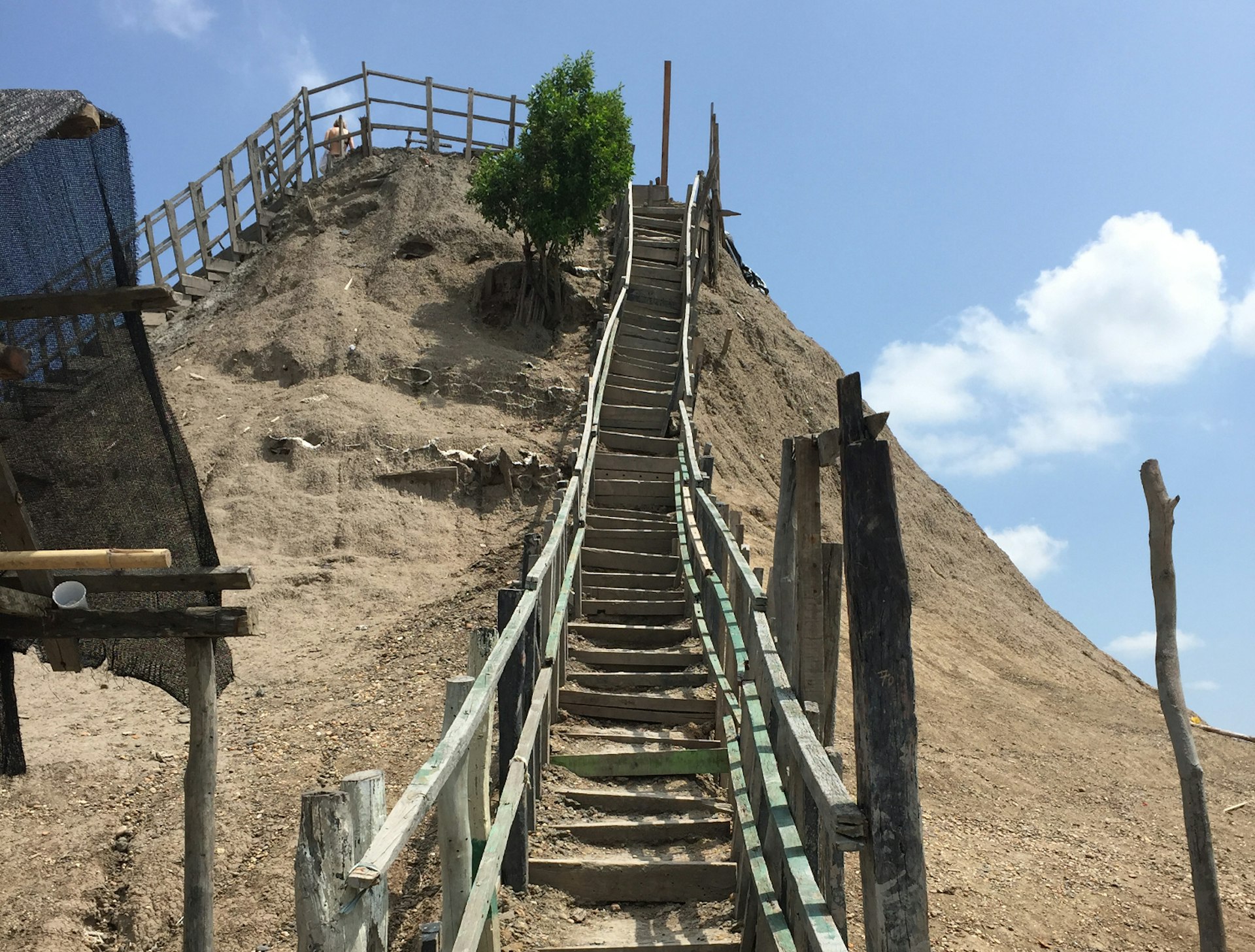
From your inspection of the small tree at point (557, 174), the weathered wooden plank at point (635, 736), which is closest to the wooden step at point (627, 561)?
the weathered wooden plank at point (635, 736)

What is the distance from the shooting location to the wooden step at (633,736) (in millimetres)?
6879

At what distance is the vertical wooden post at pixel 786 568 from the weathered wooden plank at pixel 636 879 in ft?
4.14

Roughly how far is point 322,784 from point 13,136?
4.87 m

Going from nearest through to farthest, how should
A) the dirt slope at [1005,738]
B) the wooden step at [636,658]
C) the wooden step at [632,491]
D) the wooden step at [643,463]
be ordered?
the dirt slope at [1005,738]
the wooden step at [636,658]
the wooden step at [632,491]
the wooden step at [643,463]

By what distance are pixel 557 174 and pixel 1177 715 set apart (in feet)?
40.4

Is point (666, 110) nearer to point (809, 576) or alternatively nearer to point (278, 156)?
point (278, 156)

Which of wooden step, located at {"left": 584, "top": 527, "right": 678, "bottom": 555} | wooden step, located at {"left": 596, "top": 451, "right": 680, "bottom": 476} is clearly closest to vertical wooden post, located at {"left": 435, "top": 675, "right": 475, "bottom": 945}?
wooden step, located at {"left": 584, "top": 527, "right": 678, "bottom": 555}

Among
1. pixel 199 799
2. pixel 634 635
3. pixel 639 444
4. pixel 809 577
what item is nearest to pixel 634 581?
pixel 634 635

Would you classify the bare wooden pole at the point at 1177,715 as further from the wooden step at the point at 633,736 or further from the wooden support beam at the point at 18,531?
the wooden support beam at the point at 18,531

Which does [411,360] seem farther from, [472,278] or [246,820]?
[246,820]

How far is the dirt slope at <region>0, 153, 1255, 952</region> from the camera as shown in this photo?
7.31m

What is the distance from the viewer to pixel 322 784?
7.73 m

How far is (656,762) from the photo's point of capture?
5.79 meters

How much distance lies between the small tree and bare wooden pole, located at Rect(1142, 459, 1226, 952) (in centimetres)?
1072
